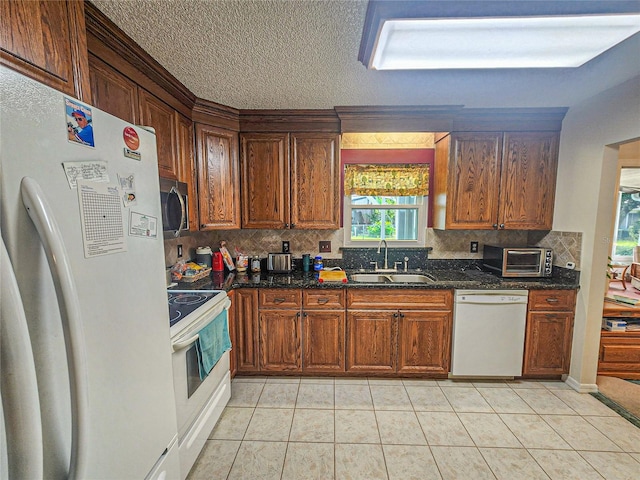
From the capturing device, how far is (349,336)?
8.27 ft

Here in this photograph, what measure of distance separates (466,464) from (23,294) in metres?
2.25

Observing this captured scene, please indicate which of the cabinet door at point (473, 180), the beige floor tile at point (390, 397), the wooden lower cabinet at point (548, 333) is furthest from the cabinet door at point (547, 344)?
the beige floor tile at point (390, 397)

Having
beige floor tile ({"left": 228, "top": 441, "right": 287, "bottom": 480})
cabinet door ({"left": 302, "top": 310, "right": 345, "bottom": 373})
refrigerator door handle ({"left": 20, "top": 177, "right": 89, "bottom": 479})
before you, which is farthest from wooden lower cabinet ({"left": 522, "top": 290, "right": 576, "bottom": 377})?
refrigerator door handle ({"left": 20, "top": 177, "right": 89, "bottom": 479})

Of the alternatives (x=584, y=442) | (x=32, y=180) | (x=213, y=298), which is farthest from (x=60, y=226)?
(x=584, y=442)

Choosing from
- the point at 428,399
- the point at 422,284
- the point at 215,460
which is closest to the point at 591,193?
the point at 422,284

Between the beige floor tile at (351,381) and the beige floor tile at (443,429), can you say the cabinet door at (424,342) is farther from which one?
the beige floor tile at (443,429)

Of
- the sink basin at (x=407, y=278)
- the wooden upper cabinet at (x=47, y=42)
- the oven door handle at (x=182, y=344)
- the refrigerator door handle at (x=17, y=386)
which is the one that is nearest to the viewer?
the refrigerator door handle at (x=17, y=386)

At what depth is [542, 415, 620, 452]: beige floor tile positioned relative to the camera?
1816 millimetres

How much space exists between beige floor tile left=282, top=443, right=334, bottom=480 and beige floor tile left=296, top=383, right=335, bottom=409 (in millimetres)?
387

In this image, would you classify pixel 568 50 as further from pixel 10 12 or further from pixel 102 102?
pixel 102 102

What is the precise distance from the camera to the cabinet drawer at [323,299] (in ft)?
8.20

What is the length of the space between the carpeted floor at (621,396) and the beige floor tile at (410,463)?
161 cm

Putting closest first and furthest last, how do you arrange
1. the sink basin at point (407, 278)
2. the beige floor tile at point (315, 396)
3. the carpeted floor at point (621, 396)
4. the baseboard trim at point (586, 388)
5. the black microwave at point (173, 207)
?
the black microwave at point (173, 207), the carpeted floor at point (621, 396), the beige floor tile at point (315, 396), the baseboard trim at point (586, 388), the sink basin at point (407, 278)

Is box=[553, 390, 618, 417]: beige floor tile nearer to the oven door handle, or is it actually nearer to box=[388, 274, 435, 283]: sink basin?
box=[388, 274, 435, 283]: sink basin
